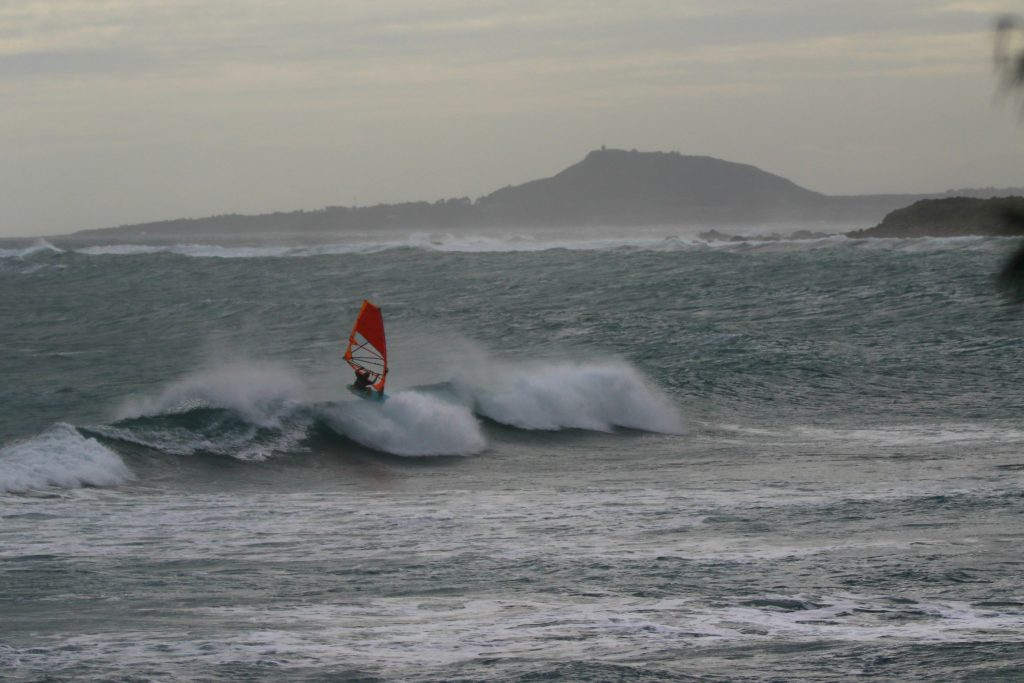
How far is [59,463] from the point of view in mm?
15383

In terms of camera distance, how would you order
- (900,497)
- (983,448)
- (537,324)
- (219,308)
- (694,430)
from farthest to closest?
(219,308), (537,324), (694,430), (983,448), (900,497)

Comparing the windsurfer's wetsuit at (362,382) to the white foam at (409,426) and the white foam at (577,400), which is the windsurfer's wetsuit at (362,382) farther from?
the white foam at (577,400)

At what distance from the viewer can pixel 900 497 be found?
14.0 metres

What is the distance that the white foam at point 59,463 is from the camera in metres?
14.5

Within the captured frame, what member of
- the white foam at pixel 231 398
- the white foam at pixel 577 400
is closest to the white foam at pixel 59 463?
the white foam at pixel 231 398

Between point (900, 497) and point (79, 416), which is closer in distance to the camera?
point (900, 497)

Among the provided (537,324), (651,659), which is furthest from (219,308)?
(651,659)

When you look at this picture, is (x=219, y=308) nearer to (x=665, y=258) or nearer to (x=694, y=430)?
(x=665, y=258)

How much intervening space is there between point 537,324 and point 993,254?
15983mm

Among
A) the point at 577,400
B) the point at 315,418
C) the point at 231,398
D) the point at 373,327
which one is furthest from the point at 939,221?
the point at 231,398

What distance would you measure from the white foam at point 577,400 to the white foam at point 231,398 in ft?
10.7

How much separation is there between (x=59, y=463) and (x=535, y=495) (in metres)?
5.43

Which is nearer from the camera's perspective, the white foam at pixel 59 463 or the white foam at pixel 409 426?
the white foam at pixel 59 463

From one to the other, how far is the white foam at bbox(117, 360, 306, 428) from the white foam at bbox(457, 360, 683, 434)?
10.7ft
